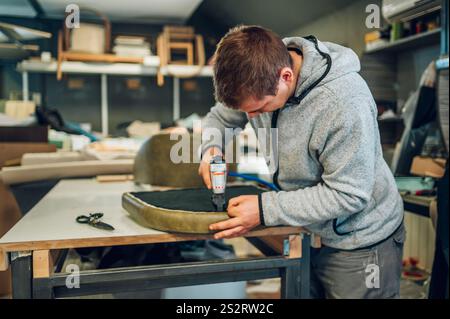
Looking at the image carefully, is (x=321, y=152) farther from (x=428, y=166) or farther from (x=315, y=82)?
(x=428, y=166)

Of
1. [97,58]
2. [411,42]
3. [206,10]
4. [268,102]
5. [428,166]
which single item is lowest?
[428,166]

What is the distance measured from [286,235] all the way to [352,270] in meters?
0.19

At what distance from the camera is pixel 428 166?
1.66 m

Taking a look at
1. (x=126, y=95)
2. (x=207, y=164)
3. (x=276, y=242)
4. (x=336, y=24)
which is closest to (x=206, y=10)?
(x=126, y=95)

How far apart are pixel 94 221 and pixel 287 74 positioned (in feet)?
1.86

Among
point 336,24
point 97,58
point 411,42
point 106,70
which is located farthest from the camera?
point 106,70

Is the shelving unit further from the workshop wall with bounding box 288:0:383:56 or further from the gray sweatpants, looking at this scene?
the gray sweatpants

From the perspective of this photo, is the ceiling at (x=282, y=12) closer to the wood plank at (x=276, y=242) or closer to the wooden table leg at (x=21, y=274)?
the wood plank at (x=276, y=242)

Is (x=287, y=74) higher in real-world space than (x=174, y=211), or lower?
higher

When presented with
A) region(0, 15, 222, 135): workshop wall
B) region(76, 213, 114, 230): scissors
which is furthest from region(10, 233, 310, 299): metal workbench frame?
region(0, 15, 222, 135): workshop wall

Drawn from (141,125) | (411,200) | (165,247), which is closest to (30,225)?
(165,247)

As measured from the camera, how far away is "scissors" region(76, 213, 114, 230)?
1.05 metres
